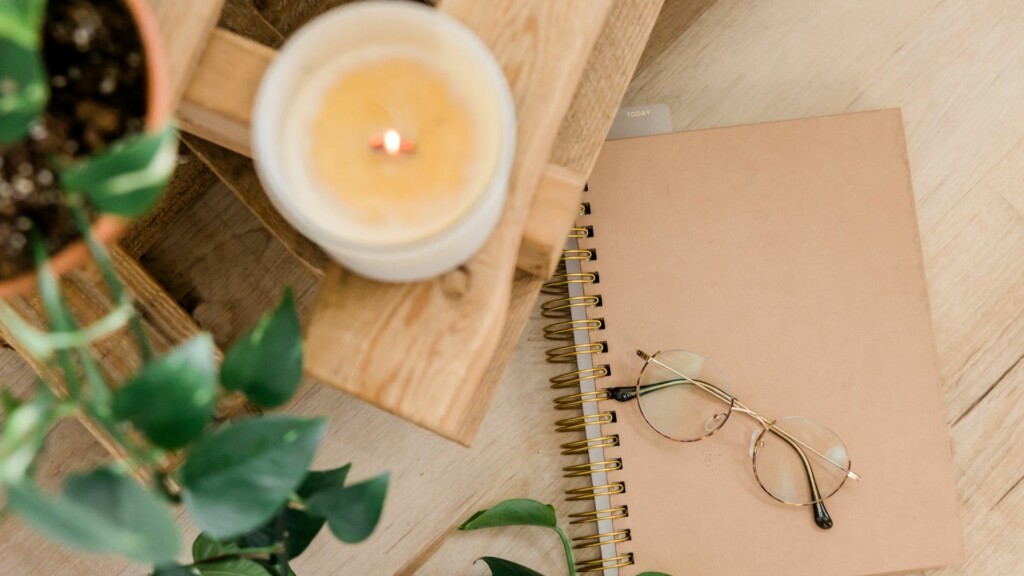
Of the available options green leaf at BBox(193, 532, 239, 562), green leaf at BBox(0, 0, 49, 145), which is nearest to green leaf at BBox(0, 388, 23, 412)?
green leaf at BBox(0, 0, 49, 145)

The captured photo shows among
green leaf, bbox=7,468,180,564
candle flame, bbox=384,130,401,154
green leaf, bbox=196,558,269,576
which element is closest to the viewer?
green leaf, bbox=7,468,180,564

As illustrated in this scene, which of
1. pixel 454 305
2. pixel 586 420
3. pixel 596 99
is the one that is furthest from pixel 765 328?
pixel 454 305

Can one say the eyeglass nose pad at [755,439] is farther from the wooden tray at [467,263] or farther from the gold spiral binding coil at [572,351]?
the wooden tray at [467,263]

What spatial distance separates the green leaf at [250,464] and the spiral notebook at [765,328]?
1.26 feet

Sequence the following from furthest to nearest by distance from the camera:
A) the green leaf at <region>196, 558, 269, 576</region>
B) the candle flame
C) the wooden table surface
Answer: the wooden table surface < the green leaf at <region>196, 558, 269, 576</region> < the candle flame

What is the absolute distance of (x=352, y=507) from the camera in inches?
16.5

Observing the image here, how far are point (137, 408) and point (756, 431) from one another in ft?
1.73

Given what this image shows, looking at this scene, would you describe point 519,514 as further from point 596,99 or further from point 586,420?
point 596,99

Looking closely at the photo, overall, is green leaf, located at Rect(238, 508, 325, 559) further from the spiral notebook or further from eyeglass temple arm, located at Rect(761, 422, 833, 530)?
eyeglass temple arm, located at Rect(761, 422, 833, 530)

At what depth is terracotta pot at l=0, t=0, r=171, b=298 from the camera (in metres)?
0.30

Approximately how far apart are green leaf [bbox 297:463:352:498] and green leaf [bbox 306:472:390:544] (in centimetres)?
5

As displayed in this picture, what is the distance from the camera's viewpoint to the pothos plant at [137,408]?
260 millimetres

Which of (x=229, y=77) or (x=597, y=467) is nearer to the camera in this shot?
(x=229, y=77)

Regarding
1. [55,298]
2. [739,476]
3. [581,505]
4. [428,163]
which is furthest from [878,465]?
[55,298]
